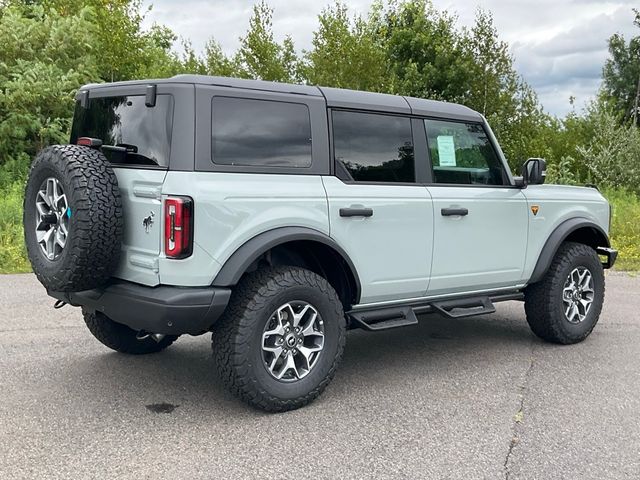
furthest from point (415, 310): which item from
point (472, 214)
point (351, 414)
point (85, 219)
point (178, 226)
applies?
point (85, 219)

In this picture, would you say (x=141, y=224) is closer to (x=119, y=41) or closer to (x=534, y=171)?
(x=534, y=171)

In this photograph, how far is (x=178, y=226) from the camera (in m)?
3.70

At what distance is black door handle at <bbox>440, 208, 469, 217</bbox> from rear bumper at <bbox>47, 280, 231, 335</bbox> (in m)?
1.79

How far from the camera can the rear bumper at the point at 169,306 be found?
3723 millimetres

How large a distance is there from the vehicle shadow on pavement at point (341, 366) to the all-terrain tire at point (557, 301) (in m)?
0.25

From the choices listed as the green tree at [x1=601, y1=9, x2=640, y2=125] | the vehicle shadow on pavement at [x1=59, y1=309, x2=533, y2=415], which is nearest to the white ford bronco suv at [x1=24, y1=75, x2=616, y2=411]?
the vehicle shadow on pavement at [x1=59, y1=309, x2=533, y2=415]

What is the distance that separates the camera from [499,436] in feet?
12.4

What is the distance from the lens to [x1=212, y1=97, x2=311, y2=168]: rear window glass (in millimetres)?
3959

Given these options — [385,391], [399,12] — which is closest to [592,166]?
[399,12]

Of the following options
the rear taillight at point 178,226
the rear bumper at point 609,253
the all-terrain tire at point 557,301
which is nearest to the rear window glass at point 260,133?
the rear taillight at point 178,226

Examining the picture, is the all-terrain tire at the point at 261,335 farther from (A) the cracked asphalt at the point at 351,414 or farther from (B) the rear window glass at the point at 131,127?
(B) the rear window glass at the point at 131,127

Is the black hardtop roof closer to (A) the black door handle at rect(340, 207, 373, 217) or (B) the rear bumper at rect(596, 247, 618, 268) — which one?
(A) the black door handle at rect(340, 207, 373, 217)

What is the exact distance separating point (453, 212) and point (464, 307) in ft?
2.48

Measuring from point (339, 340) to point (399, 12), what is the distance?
111 feet
